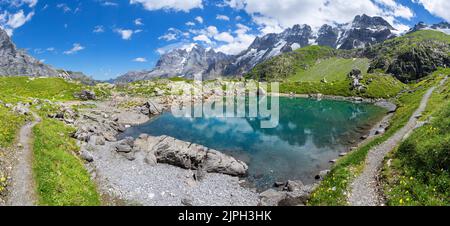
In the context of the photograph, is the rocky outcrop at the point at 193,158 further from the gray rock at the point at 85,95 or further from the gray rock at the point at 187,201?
the gray rock at the point at 85,95

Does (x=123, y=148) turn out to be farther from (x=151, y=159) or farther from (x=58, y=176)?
(x=58, y=176)

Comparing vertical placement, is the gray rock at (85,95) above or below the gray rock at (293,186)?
above

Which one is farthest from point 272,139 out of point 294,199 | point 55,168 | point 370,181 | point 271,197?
point 55,168

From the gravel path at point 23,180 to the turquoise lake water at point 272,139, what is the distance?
2776cm

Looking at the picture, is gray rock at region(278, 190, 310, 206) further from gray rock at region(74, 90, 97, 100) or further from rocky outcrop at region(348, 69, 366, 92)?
rocky outcrop at region(348, 69, 366, 92)

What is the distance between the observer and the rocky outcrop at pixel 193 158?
4462 centimetres

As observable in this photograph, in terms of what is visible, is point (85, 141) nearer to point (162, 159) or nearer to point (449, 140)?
point (162, 159)

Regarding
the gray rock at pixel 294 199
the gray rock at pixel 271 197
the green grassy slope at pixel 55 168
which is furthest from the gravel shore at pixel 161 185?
the gray rock at pixel 294 199

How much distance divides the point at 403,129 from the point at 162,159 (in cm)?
4171

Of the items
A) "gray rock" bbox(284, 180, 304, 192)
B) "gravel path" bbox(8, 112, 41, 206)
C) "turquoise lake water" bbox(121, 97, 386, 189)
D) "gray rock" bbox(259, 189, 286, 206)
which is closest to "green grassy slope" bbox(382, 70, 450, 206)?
"gray rock" bbox(284, 180, 304, 192)

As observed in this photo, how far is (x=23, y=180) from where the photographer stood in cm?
2527

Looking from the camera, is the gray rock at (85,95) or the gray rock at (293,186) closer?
the gray rock at (293,186)

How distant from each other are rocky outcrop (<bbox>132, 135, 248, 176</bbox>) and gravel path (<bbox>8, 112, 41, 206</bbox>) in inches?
691
